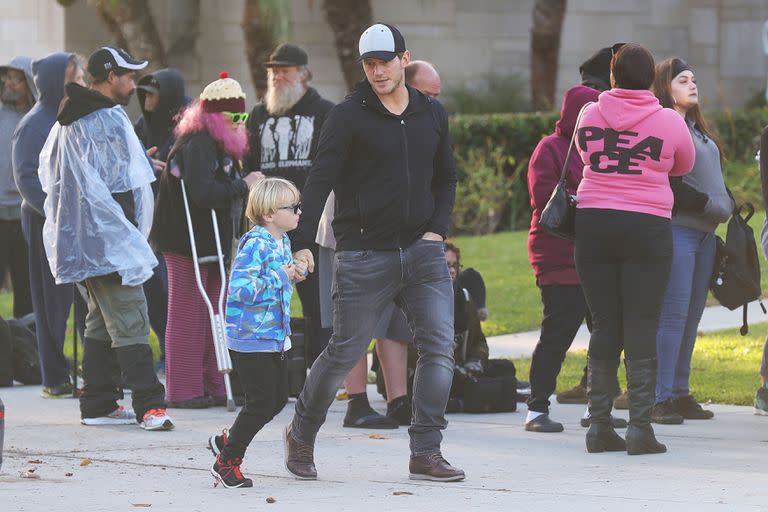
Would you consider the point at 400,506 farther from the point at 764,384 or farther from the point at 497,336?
the point at 497,336

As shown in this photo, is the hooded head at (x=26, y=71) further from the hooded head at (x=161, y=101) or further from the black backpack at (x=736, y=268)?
the black backpack at (x=736, y=268)

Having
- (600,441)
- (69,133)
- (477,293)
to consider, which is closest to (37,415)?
(69,133)

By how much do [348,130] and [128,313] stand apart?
216 cm

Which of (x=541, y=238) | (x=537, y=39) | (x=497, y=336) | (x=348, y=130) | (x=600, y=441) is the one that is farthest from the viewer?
(x=537, y=39)

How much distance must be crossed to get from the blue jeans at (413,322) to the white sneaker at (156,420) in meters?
1.63

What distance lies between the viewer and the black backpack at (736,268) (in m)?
8.15

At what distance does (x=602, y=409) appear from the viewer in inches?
279

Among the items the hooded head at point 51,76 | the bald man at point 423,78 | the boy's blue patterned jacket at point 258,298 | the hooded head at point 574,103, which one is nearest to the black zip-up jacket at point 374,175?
the boy's blue patterned jacket at point 258,298

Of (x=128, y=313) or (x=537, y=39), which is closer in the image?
(x=128, y=313)

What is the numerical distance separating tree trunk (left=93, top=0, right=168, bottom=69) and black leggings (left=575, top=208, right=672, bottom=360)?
1533cm

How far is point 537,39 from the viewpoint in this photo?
22000 mm

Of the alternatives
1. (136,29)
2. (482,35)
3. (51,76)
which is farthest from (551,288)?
(482,35)

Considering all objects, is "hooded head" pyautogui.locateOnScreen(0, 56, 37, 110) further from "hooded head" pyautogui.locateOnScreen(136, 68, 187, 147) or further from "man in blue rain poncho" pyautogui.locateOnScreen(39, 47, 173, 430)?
"man in blue rain poncho" pyautogui.locateOnScreen(39, 47, 173, 430)

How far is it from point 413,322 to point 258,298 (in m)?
0.72
